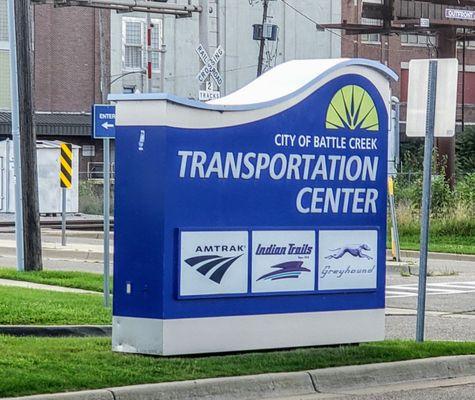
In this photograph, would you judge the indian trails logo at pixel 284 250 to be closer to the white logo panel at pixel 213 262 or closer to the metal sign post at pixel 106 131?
the white logo panel at pixel 213 262

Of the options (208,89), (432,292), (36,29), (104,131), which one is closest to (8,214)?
(36,29)

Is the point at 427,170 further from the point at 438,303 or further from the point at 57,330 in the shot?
the point at 438,303

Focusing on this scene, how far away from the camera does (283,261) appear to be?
11594mm

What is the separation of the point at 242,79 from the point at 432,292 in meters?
37.7

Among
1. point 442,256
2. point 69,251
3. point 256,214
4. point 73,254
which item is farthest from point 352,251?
point 442,256

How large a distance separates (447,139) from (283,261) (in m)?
29.8

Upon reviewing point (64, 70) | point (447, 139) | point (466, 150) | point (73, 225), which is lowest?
point (73, 225)

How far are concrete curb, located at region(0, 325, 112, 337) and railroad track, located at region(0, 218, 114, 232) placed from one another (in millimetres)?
22459

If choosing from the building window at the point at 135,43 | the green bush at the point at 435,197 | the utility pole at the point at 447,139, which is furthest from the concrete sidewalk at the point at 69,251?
the building window at the point at 135,43

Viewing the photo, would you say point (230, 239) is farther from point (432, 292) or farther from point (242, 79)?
point (242, 79)

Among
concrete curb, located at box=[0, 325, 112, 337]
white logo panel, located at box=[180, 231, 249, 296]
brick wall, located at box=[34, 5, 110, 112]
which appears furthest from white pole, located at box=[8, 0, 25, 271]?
brick wall, located at box=[34, 5, 110, 112]

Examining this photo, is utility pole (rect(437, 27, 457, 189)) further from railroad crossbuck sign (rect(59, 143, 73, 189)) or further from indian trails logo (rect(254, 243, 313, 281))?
indian trails logo (rect(254, 243, 313, 281))

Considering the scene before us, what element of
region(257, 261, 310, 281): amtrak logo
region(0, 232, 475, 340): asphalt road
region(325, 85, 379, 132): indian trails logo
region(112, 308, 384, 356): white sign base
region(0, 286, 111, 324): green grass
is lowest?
region(0, 232, 475, 340): asphalt road

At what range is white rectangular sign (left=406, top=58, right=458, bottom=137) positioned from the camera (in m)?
12.6
